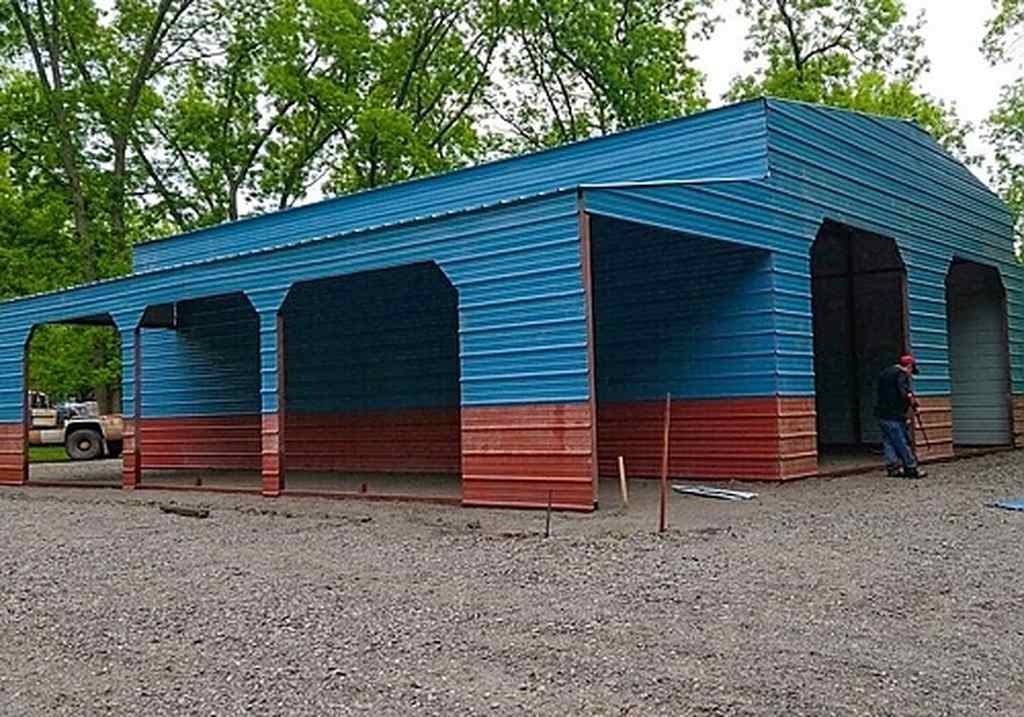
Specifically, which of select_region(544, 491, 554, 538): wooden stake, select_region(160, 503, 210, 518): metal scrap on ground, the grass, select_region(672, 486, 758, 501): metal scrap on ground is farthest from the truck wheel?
select_region(544, 491, 554, 538): wooden stake

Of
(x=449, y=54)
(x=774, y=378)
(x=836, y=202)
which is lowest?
(x=774, y=378)

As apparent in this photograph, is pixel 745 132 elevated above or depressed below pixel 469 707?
above

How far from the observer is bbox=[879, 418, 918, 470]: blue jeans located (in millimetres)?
11992

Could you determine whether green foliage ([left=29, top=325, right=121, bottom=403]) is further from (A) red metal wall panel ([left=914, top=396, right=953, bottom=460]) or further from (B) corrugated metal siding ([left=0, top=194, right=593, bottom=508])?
(A) red metal wall panel ([left=914, top=396, right=953, bottom=460])

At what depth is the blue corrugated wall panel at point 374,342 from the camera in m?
14.8

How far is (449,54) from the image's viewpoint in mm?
32438

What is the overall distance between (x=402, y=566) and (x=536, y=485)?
2505 millimetres

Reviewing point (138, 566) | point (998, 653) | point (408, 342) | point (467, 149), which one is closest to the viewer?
point (998, 653)

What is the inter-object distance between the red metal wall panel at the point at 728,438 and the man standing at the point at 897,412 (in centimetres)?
110

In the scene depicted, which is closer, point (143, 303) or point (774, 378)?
point (774, 378)

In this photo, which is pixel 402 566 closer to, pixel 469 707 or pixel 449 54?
pixel 469 707

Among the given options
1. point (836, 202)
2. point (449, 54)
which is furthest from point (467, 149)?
point (836, 202)

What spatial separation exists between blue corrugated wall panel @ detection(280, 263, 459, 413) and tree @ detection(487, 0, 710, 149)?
16.6m

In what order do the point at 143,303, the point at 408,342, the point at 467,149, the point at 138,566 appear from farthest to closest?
the point at 467,149 < the point at 408,342 < the point at 143,303 < the point at 138,566
